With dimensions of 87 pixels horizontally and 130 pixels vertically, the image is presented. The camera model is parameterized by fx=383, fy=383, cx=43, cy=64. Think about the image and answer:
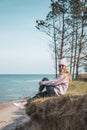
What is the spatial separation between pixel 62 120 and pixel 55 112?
292 mm

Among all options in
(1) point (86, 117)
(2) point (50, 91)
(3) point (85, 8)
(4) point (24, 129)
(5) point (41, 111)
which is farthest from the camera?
(3) point (85, 8)

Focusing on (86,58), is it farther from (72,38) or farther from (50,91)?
(50,91)

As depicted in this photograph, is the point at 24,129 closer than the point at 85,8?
Yes

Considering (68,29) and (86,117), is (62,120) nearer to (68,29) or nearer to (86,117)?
(86,117)

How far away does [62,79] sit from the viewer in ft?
39.7

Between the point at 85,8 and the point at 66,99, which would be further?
the point at 85,8

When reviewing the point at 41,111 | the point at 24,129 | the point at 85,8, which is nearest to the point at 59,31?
the point at 85,8

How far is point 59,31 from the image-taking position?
34.5m

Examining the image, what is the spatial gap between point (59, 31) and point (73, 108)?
972 inches

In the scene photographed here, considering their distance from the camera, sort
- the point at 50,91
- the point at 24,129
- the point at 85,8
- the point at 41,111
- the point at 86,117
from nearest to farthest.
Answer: the point at 86,117, the point at 41,111, the point at 50,91, the point at 24,129, the point at 85,8

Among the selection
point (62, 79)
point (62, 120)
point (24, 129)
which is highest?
point (62, 79)

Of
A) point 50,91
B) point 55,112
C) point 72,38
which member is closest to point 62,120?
point 55,112

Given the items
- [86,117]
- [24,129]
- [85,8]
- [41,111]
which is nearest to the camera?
[86,117]

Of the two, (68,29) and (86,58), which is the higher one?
(68,29)
